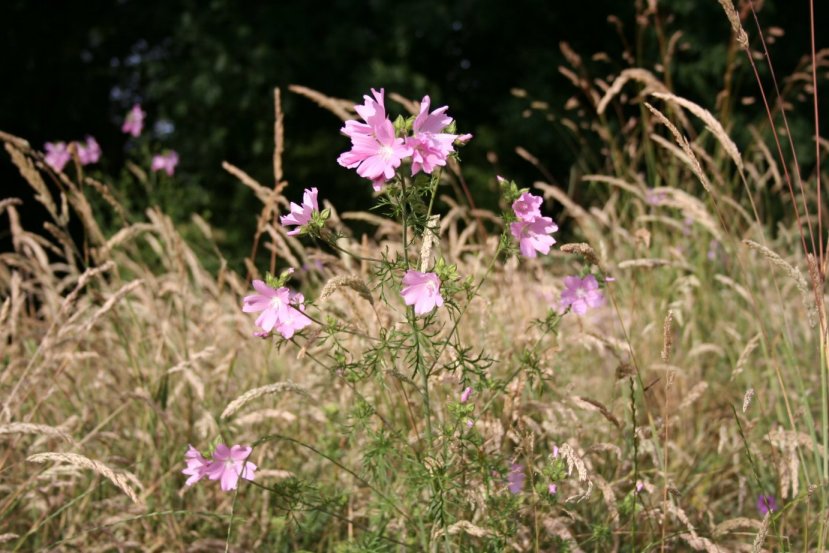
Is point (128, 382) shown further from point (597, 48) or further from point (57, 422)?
point (597, 48)

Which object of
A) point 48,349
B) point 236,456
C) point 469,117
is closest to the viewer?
point 236,456

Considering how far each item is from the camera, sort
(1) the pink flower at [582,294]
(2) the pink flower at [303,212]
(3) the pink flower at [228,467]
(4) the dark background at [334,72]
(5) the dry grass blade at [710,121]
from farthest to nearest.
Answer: (4) the dark background at [334,72] < (1) the pink flower at [582,294] < (5) the dry grass blade at [710,121] < (3) the pink flower at [228,467] < (2) the pink flower at [303,212]

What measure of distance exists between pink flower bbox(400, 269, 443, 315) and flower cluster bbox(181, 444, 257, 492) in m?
0.41

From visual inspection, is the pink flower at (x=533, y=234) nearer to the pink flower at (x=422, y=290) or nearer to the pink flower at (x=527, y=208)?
the pink flower at (x=527, y=208)

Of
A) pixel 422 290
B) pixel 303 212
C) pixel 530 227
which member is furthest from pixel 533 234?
pixel 303 212

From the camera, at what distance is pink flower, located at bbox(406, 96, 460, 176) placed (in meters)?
1.28

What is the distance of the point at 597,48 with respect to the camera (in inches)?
304

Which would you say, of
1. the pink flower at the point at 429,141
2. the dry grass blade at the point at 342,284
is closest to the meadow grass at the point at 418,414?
the dry grass blade at the point at 342,284

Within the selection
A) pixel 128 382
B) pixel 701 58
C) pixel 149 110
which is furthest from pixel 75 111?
pixel 128 382

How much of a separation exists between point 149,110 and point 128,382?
270 inches

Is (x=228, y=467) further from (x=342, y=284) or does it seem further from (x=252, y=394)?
(x=342, y=284)

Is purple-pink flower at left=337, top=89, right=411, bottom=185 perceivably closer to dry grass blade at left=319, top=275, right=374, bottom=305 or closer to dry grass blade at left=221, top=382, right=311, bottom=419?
dry grass blade at left=319, top=275, right=374, bottom=305

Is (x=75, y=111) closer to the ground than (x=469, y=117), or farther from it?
closer to the ground

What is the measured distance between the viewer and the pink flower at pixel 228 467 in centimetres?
152
